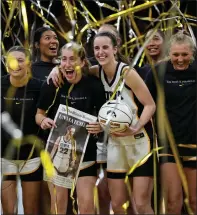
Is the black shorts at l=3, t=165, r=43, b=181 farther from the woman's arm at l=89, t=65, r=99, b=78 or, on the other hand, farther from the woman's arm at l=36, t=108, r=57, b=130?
the woman's arm at l=89, t=65, r=99, b=78

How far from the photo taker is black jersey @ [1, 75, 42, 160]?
321 cm

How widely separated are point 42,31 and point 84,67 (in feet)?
1.75

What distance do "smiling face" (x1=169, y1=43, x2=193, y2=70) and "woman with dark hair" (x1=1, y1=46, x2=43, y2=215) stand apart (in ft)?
2.41

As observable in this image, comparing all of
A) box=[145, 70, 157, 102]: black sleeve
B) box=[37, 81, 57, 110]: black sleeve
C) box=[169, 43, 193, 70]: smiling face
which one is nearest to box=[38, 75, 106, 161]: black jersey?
box=[37, 81, 57, 110]: black sleeve

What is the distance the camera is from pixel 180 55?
123 inches

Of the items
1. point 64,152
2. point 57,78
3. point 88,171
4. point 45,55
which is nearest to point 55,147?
point 64,152

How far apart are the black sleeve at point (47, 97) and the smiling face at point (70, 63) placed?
110 millimetres

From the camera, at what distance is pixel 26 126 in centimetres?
323

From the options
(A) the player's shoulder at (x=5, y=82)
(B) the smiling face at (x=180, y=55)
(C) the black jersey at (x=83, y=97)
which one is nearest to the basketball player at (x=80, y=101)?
(C) the black jersey at (x=83, y=97)

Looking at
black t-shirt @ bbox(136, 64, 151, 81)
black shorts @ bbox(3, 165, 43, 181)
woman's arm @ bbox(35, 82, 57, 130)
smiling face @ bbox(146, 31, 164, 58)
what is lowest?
black shorts @ bbox(3, 165, 43, 181)

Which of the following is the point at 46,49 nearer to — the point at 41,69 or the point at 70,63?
the point at 41,69

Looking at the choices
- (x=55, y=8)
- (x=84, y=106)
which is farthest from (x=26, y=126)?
(x=55, y=8)

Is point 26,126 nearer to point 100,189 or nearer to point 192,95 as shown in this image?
point 100,189

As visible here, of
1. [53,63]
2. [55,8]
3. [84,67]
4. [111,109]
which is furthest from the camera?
[55,8]
